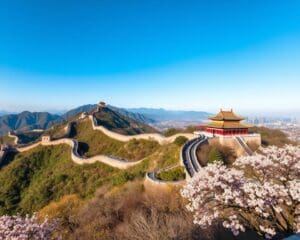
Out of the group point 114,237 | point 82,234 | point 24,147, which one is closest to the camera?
point 114,237

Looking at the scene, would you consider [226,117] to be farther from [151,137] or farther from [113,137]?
[113,137]

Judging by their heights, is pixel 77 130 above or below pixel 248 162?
below

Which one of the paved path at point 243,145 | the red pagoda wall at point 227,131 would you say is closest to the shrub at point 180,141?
the red pagoda wall at point 227,131

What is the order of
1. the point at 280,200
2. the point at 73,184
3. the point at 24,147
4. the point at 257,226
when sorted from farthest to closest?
the point at 24,147, the point at 73,184, the point at 257,226, the point at 280,200

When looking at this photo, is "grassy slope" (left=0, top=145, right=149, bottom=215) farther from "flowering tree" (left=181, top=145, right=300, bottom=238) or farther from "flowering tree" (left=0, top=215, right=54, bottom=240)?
"flowering tree" (left=181, top=145, right=300, bottom=238)

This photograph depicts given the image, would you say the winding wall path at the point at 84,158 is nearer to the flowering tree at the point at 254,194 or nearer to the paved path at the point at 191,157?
the paved path at the point at 191,157

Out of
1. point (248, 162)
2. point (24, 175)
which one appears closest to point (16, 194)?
point (24, 175)

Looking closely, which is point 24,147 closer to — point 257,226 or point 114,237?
point 114,237
